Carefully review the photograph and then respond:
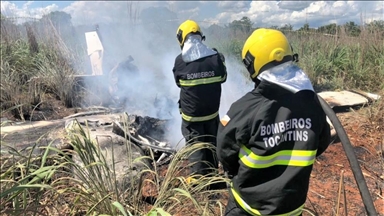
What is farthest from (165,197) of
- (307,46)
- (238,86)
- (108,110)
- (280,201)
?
(307,46)

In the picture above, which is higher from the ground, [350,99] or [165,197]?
[165,197]

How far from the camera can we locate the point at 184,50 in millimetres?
3904

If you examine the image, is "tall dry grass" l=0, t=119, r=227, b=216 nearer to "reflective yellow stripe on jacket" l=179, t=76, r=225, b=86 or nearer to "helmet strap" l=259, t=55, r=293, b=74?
"helmet strap" l=259, t=55, r=293, b=74

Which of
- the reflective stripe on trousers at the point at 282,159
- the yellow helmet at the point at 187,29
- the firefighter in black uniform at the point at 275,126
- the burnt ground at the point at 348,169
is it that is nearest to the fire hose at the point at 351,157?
the firefighter in black uniform at the point at 275,126

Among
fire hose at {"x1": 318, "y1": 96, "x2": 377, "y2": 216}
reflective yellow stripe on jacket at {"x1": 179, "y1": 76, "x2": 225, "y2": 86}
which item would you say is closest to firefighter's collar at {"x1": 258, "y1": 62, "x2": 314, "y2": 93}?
fire hose at {"x1": 318, "y1": 96, "x2": 377, "y2": 216}

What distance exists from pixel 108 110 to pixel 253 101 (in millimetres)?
4924

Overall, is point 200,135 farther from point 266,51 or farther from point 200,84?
point 266,51

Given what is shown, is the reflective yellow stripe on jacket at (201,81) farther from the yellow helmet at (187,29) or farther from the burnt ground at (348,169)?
the burnt ground at (348,169)

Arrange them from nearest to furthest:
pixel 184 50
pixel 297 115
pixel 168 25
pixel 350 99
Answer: pixel 297 115, pixel 184 50, pixel 350 99, pixel 168 25

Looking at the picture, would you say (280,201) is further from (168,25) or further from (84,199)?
(168,25)

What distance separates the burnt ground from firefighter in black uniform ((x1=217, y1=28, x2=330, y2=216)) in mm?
615

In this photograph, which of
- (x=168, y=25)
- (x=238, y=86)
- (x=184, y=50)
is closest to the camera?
(x=184, y=50)

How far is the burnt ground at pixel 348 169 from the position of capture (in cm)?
344

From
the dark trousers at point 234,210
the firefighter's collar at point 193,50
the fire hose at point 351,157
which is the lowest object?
the dark trousers at point 234,210
